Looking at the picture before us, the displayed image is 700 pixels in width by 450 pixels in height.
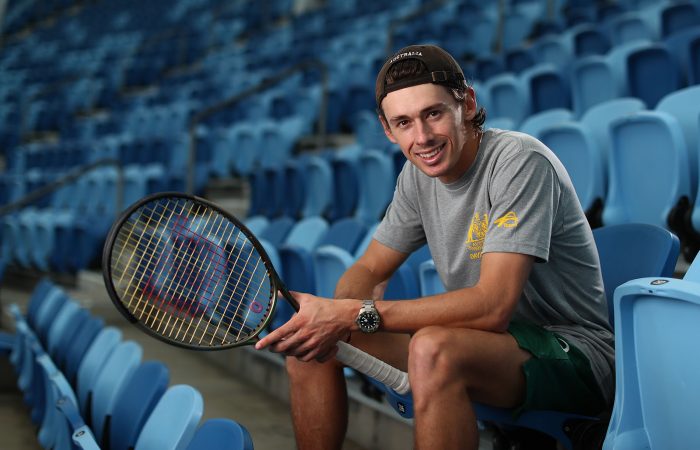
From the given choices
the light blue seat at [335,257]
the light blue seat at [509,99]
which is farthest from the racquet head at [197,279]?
the light blue seat at [509,99]

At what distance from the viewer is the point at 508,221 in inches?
48.9

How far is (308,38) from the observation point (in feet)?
25.3

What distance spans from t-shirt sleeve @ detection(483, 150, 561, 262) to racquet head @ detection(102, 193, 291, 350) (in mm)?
329

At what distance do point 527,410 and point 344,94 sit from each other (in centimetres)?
419

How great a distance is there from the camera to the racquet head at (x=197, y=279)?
127cm

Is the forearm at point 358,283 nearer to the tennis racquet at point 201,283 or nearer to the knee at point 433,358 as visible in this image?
the tennis racquet at point 201,283

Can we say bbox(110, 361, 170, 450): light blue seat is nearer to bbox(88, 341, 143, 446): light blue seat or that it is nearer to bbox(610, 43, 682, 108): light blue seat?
bbox(88, 341, 143, 446): light blue seat

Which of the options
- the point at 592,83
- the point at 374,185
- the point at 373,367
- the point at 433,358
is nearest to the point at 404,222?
the point at 373,367

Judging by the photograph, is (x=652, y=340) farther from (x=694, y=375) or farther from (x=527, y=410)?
(x=527, y=410)

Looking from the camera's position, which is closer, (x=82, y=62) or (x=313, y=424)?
(x=313, y=424)

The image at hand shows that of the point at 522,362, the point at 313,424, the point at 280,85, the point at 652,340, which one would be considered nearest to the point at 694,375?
the point at 652,340

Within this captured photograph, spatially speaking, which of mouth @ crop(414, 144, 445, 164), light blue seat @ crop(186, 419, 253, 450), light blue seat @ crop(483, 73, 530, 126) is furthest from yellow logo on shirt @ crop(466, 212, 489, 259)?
light blue seat @ crop(483, 73, 530, 126)

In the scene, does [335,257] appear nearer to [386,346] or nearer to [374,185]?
[386,346]

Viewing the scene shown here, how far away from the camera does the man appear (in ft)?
3.84
